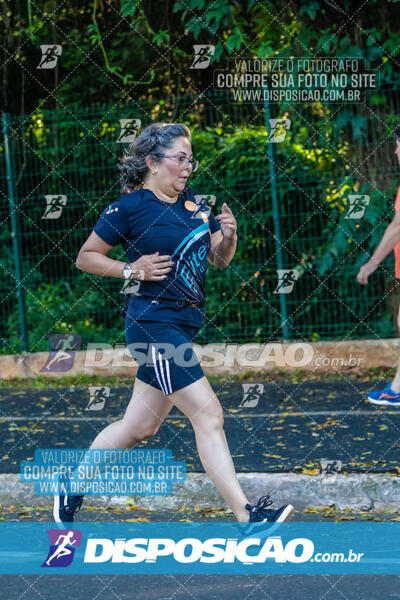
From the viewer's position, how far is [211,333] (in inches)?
405

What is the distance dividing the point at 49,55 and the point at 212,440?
8.27 metres

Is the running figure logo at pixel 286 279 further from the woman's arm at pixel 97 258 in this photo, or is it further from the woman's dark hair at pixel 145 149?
the woman's arm at pixel 97 258

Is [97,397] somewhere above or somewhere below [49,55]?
below

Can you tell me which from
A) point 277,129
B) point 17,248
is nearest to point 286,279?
point 277,129

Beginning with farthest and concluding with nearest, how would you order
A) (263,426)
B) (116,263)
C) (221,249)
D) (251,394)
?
(251,394) → (263,426) → (221,249) → (116,263)

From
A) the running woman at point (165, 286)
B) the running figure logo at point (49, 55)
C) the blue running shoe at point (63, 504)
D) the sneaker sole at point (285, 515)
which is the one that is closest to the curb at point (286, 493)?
the blue running shoe at point (63, 504)

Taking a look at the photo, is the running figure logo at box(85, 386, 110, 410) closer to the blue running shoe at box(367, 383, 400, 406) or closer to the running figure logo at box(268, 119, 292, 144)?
the blue running shoe at box(367, 383, 400, 406)

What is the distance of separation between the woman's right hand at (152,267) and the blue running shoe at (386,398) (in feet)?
11.8

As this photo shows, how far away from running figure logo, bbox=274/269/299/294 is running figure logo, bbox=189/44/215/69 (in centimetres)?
230

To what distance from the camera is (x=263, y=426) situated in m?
7.75

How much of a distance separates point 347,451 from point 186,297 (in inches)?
92.9

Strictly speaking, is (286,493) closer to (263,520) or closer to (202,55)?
(263,520)

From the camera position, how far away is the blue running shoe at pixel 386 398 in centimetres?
793

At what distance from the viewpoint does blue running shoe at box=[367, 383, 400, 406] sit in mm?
7926
